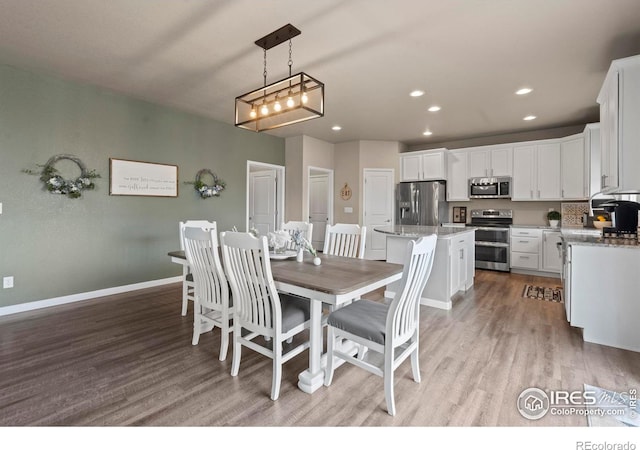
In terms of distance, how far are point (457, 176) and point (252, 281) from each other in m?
5.37

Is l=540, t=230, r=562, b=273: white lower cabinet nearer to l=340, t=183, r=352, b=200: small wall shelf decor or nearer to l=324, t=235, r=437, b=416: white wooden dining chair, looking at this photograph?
l=340, t=183, r=352, b=200: small wall shelf decor

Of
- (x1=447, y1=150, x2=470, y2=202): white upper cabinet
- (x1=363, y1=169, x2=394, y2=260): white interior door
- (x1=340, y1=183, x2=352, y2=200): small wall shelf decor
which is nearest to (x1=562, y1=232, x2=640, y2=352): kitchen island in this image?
(x1=447, y1=150, x2=470, y2=202): white upper cabinet

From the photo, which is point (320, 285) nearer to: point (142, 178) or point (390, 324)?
point (390, 324)

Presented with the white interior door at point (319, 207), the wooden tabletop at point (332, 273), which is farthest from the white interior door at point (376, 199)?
the wooden tabletop at point (332, 273)

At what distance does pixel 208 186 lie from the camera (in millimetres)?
4891

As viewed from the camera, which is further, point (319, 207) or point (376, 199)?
point (319, 207)

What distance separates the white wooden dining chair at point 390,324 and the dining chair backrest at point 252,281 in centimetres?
41

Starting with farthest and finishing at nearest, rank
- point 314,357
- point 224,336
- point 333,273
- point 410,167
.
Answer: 1. point 410,167
2. point 224,336
3. point 333,273
4. point 314,357

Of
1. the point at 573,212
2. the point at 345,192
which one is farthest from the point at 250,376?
the point at 573,212

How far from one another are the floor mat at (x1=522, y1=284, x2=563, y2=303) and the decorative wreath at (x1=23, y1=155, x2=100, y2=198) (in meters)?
5.63

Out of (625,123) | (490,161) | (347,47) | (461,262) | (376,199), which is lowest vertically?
(461,262)

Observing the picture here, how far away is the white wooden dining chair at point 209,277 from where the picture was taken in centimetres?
220
